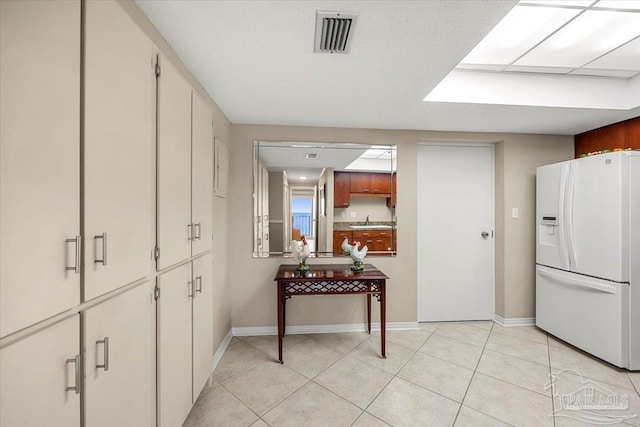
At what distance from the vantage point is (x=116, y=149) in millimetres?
988

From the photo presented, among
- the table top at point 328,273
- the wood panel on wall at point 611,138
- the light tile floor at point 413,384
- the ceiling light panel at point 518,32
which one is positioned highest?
the ceiling light panel at point 518,32

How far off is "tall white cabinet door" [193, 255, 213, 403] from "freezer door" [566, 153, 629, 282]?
3.36m

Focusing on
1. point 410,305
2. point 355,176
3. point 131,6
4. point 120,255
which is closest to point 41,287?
point 120,255

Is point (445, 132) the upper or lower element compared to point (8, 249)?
upper

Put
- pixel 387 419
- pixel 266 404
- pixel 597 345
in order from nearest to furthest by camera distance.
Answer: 1. pixel 387 419
2. pixel 266 404
3. pixel 597 345

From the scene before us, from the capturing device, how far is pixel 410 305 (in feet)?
10.4

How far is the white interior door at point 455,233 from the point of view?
335cm

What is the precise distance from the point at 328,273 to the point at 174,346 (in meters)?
1.50

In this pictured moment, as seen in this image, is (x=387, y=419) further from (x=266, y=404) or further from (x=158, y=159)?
(x=158, y=159)

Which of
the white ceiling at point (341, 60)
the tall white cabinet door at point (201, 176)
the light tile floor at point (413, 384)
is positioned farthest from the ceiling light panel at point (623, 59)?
the tall white cabinet door at point (201, 176)

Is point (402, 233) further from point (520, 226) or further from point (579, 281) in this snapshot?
point (579, 281)

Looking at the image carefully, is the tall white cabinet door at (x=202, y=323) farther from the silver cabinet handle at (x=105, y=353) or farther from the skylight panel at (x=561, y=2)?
the skylight panel at (x=561, y=2)

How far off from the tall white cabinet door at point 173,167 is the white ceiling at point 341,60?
12.1 inches

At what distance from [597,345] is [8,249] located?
12.7 feet
